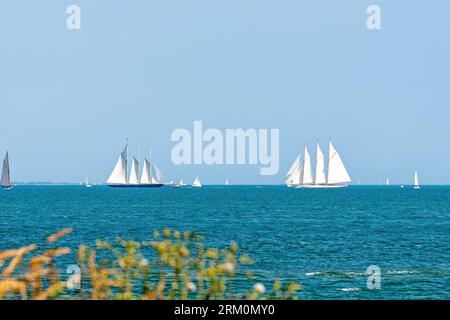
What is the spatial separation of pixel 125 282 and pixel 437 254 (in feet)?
148

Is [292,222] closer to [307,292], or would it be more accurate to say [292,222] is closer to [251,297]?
[307,292]

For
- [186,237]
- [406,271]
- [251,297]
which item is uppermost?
[186,237]

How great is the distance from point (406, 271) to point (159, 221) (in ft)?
170

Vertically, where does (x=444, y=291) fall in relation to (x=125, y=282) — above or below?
below

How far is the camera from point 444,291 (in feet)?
108

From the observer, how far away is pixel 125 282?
7.72 meters

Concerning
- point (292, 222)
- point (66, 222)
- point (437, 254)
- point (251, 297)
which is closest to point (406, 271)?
point (437, 254)

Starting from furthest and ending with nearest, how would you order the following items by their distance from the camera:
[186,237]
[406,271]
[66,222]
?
[66,222]
[406,271]
[186,237]
